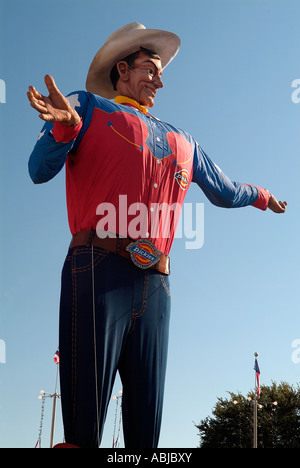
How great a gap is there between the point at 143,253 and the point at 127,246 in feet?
0.48

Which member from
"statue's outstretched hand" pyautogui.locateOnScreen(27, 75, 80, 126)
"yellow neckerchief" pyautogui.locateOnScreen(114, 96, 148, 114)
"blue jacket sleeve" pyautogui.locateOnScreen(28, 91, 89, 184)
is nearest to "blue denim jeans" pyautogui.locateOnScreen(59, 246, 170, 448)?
"blue jacket sleeve" pyautogui.locateOnScreen(28, 91, 89, 184)

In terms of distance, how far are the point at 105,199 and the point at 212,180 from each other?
1.38 m

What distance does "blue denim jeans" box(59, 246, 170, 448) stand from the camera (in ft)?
13.2

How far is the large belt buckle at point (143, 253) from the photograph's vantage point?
14.3ft

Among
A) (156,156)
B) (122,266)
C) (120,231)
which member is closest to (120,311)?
(122,266)

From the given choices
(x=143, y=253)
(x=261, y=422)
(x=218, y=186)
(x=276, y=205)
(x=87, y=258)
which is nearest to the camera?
(x=87, y=258)

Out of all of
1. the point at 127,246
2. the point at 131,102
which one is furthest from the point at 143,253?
the point at 131,102

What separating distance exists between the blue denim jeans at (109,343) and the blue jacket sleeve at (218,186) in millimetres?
1297

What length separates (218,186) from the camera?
17.8 ft

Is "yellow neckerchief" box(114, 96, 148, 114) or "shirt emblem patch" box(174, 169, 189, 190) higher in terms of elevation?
"yellow neckerchief" box(114, 96, 148, 114)

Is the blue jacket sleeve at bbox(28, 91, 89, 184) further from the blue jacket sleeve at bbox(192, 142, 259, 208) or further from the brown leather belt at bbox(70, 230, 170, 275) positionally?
the blue jacket sleeve at bbox(192, 142, 259, 208)

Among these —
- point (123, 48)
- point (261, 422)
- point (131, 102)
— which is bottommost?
point (261, 422)

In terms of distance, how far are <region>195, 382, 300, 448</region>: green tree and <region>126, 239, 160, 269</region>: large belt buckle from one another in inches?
757

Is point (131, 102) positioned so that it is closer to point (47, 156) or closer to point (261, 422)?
point (47, 156)
